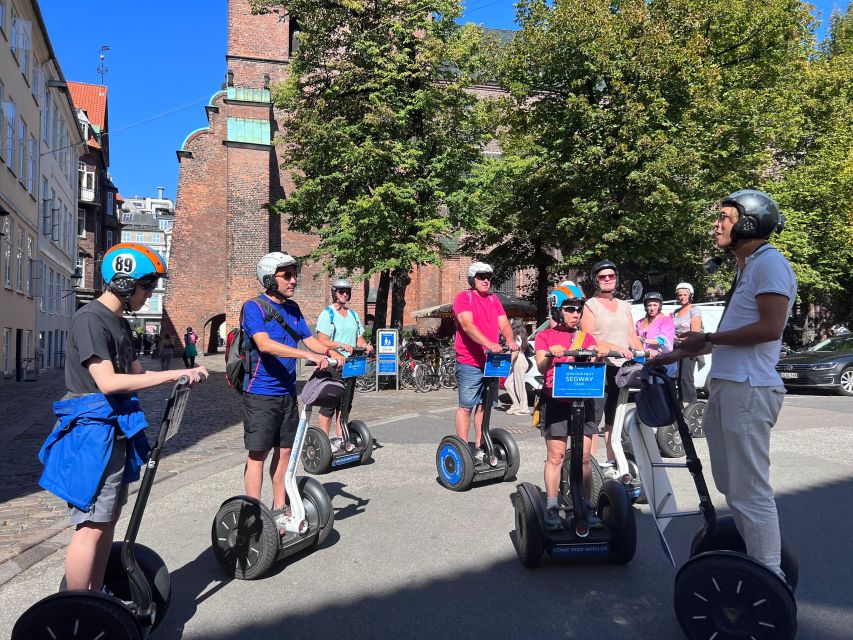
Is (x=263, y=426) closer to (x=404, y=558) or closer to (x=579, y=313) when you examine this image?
(x=404, y=558)

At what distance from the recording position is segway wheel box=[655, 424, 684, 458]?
7.83 metres

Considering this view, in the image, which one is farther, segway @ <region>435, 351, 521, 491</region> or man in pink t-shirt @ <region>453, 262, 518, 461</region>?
man in pink t-shirt @ <region>453, 262, 518, 461</region>

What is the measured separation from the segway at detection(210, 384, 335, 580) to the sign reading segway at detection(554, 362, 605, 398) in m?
1.62

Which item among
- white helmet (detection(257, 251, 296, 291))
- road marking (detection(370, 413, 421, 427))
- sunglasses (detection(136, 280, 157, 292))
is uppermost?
white helmet (detection(257, 251, 296, 291))

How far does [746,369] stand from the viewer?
10.3ft

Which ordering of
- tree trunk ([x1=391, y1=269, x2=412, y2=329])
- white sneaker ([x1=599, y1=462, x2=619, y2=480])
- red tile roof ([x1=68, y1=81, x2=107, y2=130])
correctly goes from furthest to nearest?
1. red tile roof ([x1=68, y1=81, x2=107, y2=130])
2. tree trunk ([x1=391, y1=269, x2=412, y2=329])
3. white sneaker ([x1=599, y1=462, x2=619, y2=480])

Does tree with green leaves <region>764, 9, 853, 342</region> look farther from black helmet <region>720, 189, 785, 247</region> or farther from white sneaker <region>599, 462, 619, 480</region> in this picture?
black helmet <region>720, 189, 785, 247</region>

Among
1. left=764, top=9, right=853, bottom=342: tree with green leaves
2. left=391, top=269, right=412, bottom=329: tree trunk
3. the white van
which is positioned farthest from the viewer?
left=764, top=9, right=853, bottom=342: tree with green leaves

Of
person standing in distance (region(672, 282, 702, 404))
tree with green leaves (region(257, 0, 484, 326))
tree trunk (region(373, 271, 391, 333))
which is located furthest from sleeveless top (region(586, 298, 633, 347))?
tree trunk (region(373, 271, 391, 333))

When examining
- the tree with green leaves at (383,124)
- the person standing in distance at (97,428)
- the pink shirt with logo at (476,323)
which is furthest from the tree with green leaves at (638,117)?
the person standing in distance at (97,428)

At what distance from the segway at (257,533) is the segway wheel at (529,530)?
51.1 inches

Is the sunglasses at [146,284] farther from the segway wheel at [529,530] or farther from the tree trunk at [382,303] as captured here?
the tree trunk at [382,303]

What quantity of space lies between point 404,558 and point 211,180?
3870cm

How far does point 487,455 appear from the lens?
21.4 ft
